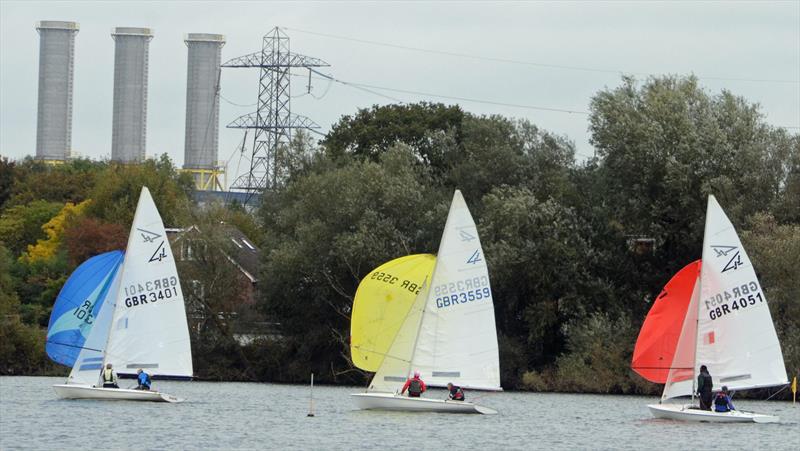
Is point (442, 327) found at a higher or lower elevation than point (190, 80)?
lower

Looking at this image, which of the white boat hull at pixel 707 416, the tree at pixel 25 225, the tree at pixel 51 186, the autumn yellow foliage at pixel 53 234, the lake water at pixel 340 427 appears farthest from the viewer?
the tree at pixel 51 186

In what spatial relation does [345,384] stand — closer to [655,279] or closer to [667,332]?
[655,279]

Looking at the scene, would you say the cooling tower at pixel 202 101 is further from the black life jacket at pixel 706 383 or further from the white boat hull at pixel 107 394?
the black life jacket at pixel 706 383

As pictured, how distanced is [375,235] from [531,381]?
8.83 metres

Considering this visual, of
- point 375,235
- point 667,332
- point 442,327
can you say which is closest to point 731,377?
point 667,332

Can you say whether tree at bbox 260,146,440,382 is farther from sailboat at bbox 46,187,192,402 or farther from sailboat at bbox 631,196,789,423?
sailboat at bbox 631,196,789,423

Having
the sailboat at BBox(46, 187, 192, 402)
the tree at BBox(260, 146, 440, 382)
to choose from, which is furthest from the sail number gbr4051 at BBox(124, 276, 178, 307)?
the tree at BBox(260, 146, 440, 382)

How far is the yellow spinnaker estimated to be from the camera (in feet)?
157

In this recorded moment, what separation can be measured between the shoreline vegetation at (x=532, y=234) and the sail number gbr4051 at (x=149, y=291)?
19.1m

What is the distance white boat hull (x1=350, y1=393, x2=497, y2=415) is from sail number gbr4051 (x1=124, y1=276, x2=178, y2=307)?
6.96m

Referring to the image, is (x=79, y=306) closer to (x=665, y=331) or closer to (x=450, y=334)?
(x=450, y=334)

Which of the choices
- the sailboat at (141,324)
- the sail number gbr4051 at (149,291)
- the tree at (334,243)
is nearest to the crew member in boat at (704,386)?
the sailboat at (141,324)

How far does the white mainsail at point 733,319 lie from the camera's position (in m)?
42.4

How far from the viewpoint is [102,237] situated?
287 feet
